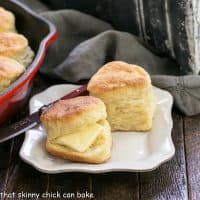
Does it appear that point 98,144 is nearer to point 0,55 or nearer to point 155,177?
point 155,177

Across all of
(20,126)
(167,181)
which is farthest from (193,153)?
(20,126)

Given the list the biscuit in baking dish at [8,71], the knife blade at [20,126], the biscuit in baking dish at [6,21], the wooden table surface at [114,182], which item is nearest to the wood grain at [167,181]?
the wooden table surface at [114,182]

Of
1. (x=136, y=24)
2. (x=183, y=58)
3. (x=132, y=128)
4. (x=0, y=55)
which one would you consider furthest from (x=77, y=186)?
(x=136, y=24)

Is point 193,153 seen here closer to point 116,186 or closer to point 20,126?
point 116,186

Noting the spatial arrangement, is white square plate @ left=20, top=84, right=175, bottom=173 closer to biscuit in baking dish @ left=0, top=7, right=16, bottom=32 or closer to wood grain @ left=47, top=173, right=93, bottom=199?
wood grain @ left=47, top=173, right=93, bottom=199

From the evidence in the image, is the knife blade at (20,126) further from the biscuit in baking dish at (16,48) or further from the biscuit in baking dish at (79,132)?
the biscuit in baking dish at (16,48)
